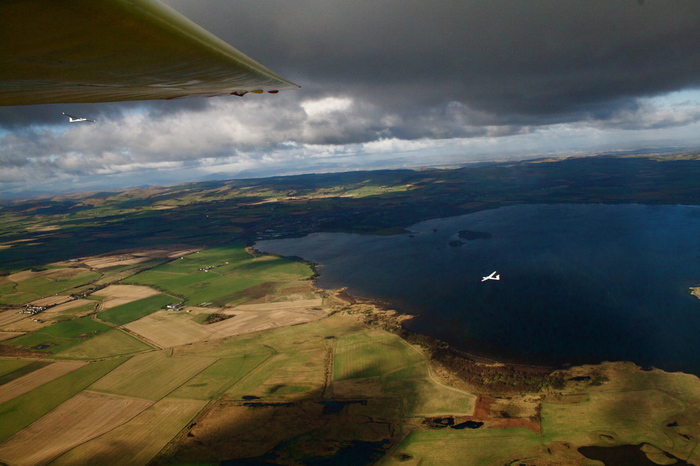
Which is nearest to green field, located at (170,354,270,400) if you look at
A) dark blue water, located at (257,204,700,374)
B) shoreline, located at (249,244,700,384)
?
shoreline, located at (249,244,700,384)

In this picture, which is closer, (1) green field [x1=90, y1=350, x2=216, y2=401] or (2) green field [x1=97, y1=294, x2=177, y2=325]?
(1) green field [x1=90, y1=350, x2=216, y2=401]

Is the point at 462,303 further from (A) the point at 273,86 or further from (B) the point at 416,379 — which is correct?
(A) the point at 273,86

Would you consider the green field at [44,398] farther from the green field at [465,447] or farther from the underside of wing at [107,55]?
the underside of wing at [107,55]

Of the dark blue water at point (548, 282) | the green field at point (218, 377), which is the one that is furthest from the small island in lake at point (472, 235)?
the green field at point (218, 377)

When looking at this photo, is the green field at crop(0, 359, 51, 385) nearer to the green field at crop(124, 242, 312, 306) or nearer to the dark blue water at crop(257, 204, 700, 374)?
the green field at crop(124, 242, 312, 306)

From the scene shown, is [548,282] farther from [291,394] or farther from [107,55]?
[107,55]

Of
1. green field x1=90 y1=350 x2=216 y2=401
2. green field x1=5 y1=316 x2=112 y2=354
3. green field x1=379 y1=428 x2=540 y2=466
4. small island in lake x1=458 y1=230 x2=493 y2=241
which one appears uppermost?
small island in lake x1=458 y1=230 x2=493 y2=241
